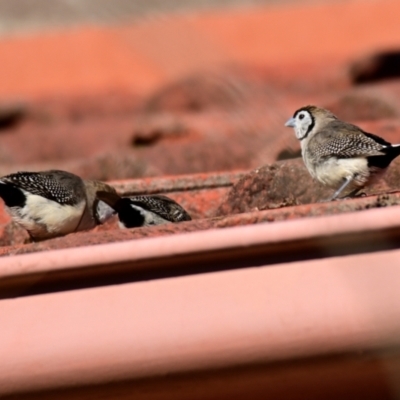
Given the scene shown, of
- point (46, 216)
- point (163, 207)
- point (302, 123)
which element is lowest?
point (163, 207)

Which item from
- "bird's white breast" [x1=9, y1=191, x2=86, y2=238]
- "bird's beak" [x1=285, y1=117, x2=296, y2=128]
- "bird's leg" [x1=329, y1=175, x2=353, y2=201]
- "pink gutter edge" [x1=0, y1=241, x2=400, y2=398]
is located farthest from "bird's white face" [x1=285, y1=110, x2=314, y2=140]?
"pink gutter edge" [x1=0, y1=241, x2=400, y2=398]

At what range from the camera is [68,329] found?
8.36ft

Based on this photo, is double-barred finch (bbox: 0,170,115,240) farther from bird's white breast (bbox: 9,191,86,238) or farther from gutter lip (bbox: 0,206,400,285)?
gutter lip (bbox: 0,206,400,285)

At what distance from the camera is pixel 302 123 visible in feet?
16.6

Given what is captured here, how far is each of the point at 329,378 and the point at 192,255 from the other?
483 millimetres

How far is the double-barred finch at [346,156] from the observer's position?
4.38 m

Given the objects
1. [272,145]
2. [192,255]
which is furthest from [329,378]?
[272,145]

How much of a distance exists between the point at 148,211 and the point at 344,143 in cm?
94

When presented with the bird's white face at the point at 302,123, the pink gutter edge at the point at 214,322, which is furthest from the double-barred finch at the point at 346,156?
the pink gutter edge at the point at 214,322

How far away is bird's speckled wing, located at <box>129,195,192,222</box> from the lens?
4188 mm

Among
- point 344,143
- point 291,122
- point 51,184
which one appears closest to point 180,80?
point 51,184

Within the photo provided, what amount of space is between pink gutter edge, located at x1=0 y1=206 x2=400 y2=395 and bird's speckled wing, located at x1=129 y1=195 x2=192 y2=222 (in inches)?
63.5

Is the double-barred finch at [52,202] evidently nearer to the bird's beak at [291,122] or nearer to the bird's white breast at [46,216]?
the bird's white breast at [46,216]

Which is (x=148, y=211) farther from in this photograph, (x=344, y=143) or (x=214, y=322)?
(x=214, y=322)
